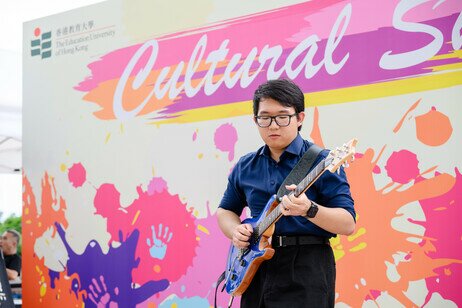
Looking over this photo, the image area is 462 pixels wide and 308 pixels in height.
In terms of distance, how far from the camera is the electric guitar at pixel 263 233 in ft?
7.20

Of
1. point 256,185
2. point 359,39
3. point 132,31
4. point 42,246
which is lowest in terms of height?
point 42,246

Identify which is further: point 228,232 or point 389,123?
point 389,123

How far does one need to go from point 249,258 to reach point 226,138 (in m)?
1.82

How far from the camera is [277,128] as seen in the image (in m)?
2.47

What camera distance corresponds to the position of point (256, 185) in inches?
102

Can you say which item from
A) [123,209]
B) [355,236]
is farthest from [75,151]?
[355,236]

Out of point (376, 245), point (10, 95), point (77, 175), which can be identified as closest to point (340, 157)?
point (376, 245)

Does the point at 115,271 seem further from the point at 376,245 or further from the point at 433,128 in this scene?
the point at 433,128

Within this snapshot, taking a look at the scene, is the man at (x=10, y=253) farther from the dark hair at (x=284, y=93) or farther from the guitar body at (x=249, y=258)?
the dark hair at (x=284, y=93)

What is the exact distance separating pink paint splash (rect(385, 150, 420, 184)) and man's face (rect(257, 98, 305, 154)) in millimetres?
1208

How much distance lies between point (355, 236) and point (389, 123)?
2.07ft

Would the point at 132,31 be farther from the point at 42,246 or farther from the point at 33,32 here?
the point at 42,246

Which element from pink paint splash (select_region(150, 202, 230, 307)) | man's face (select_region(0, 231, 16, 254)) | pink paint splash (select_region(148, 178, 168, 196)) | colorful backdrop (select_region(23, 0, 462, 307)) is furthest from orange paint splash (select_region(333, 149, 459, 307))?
man's face (select_region(0, 231, 16, 254))

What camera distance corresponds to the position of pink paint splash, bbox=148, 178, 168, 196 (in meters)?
4.58
